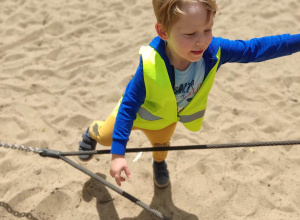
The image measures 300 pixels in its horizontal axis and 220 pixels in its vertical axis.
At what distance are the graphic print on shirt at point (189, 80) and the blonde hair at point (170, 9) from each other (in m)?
0.26

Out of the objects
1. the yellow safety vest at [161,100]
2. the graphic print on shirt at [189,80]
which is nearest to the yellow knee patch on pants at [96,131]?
the yellow safety vest at [161,100]

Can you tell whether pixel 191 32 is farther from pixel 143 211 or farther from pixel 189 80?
pixel 143 211

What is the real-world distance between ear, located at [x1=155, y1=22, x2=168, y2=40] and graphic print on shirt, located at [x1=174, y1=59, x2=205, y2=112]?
0.61 ft

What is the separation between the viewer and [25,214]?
2.24 m

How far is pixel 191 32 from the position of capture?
1431mm

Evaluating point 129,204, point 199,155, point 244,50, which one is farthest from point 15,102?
point 244,50

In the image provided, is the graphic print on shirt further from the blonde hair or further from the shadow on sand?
the shadow on sand

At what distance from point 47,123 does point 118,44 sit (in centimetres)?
132

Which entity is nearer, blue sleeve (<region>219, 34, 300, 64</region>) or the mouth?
the mouth

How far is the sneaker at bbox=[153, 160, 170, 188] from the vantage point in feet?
7.87

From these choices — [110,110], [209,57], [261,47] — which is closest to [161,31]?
[209,57]

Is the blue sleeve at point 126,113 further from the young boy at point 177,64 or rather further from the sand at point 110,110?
the sand at point 110,110

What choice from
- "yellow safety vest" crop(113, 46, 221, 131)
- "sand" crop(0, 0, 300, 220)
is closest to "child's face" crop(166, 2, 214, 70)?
"yellow safety vest" crop(113, 46, 221, 131)

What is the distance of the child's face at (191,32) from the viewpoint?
138 centimetres
